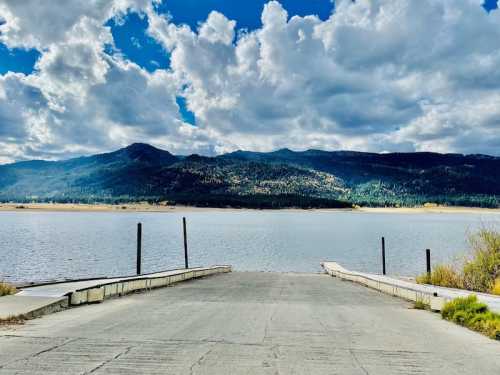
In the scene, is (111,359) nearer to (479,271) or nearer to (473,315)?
(473,315)

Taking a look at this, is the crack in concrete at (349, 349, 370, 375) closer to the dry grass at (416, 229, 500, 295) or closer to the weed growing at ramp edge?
the weed growing at ramp edge

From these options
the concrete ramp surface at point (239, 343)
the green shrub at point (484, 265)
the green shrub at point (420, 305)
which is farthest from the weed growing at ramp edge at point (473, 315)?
the green shrub at point (484, 265)

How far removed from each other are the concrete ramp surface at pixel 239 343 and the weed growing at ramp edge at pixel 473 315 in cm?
30

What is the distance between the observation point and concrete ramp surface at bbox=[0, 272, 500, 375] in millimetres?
6207

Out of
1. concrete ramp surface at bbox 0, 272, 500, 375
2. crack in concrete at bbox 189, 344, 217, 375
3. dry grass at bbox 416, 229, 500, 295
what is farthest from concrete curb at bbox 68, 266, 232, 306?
dry grass at bbox 416, 229, 500, 295

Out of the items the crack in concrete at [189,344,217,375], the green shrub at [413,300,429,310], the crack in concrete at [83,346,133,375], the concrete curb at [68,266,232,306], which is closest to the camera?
the crack in concrete at [83,346,133,375]

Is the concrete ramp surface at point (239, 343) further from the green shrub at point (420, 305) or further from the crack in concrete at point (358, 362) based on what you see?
the green shrub at point (420, 305)

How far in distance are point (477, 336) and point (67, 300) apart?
9.52 metres

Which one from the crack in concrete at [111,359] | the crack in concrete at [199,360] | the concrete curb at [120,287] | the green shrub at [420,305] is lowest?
the green shrub at [420,305]

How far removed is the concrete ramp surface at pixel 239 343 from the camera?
244 inches

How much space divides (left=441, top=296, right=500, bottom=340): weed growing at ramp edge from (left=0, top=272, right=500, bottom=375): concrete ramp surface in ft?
1.00

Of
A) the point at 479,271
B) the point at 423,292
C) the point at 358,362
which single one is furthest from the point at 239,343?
the point at 479,271

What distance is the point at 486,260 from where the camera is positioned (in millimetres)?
20125

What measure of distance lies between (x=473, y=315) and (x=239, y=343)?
5897 millimetres
